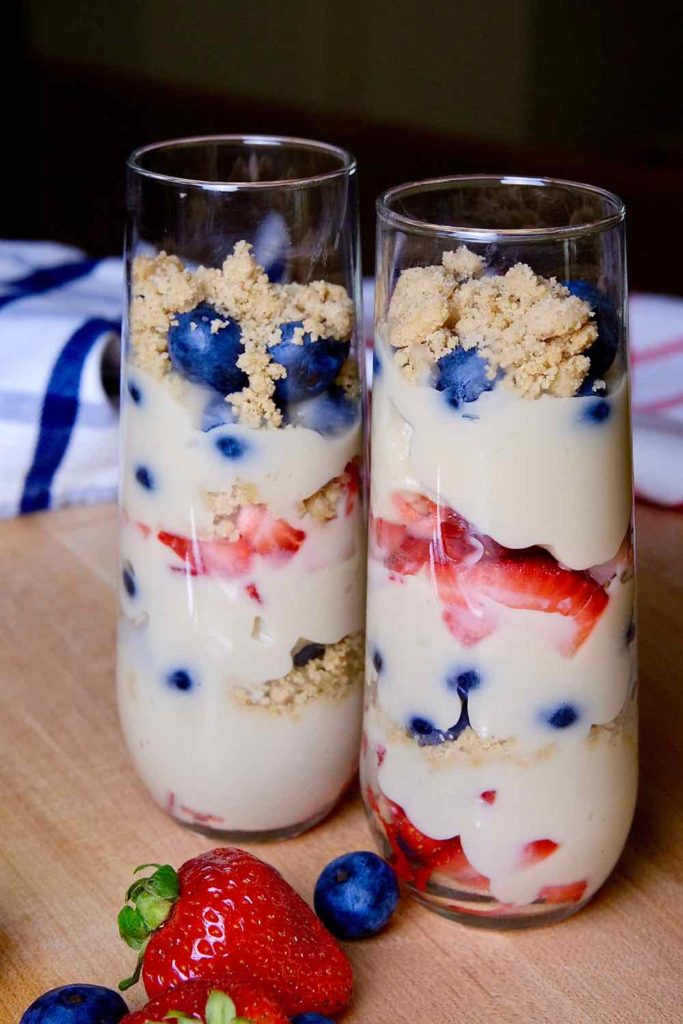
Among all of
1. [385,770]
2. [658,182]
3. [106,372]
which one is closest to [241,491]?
[385,770]

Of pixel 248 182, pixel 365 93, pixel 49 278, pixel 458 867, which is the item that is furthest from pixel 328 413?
pixel 365 93

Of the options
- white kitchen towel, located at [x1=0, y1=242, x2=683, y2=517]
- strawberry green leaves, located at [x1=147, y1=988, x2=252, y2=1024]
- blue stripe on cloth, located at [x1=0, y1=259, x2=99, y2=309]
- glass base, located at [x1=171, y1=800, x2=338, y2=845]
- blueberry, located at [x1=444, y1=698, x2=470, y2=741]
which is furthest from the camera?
blue stripe on cloth, located at [x1=0, y1=259, x2=99, y2=309]

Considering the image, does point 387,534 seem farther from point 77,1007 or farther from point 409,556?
point 77,1007

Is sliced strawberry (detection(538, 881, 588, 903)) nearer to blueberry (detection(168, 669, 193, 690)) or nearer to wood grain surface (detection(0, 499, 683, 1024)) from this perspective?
wood grain surface (detection(0, 499, 683, 1024))

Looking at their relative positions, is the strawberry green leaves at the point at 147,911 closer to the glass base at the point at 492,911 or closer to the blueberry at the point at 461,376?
the glass base at the point at 492,911

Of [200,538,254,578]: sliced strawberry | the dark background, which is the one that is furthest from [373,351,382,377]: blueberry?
the dark background

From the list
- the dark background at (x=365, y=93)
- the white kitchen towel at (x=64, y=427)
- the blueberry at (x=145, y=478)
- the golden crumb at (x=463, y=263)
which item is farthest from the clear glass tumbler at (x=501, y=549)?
the dark background at (x=365, y=93)
